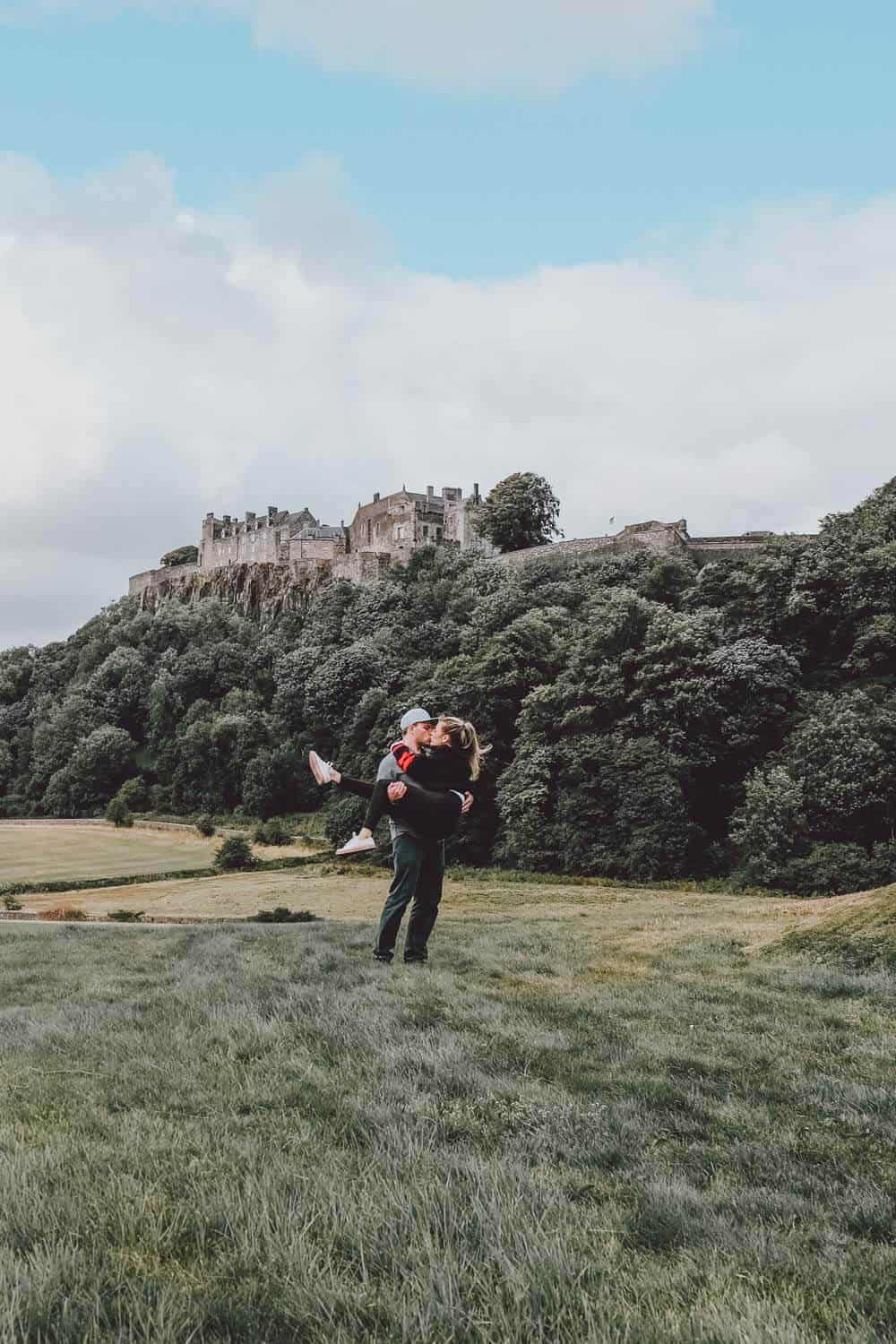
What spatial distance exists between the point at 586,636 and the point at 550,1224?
37951 mm

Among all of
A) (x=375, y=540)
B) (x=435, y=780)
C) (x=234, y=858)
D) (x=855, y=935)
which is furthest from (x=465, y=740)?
(x=375, y=540)

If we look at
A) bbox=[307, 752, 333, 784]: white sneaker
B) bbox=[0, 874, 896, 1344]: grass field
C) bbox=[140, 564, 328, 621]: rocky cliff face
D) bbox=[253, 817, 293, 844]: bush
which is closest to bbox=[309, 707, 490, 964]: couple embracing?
bbox=[307, 752, 333, 784]: white sneaker

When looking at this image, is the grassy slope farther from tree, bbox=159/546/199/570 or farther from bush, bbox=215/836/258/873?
tree, bbox=159/546/199/570

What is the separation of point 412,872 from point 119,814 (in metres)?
57.2

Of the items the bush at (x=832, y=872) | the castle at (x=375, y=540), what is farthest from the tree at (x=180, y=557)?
the bush at (x=832, y=872)

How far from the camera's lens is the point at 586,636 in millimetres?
40375

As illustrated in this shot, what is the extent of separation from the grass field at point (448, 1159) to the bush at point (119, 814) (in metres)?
55.3

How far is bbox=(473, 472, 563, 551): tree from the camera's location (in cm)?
7812

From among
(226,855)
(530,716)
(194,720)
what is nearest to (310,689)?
(194,720)

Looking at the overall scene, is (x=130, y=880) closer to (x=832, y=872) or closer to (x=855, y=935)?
(x=832, y=872)

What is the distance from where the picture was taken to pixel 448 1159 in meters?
3.80

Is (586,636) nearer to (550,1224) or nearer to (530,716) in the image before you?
(530,716)

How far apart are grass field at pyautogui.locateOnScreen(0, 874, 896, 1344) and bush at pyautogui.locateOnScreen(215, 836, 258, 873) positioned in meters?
34.1

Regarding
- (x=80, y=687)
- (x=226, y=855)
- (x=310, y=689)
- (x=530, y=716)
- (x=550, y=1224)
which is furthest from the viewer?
(x=80, y=687)
